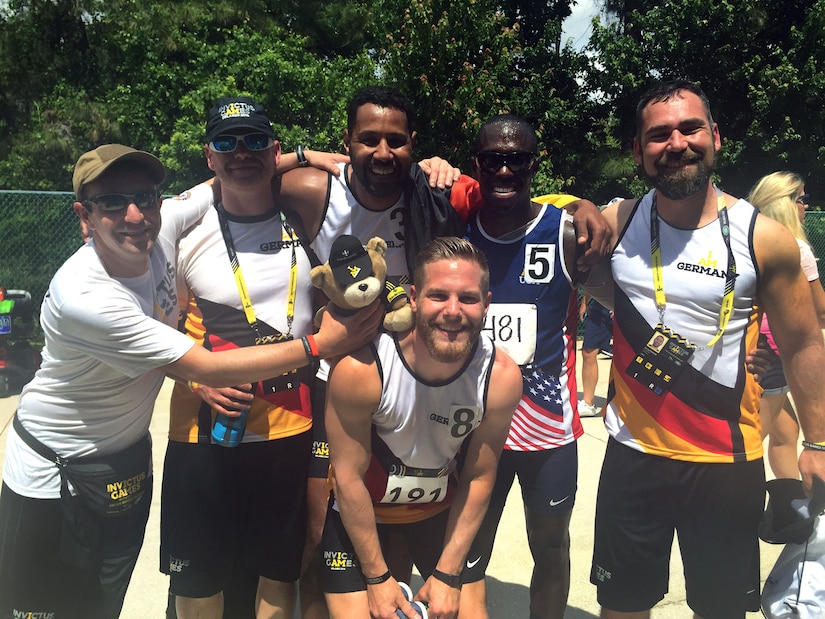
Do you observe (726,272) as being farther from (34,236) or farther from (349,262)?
(34,236)

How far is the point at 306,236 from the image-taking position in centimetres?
Result: 283

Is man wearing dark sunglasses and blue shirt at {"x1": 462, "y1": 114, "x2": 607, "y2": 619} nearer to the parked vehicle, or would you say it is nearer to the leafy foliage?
the parked vehicle

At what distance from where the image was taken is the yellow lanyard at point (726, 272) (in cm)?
242

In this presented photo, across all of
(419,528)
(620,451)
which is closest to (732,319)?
(620,451)

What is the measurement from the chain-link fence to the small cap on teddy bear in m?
7.49

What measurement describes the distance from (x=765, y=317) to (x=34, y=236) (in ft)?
27.9

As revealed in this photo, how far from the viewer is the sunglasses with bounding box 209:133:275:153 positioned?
2627mm

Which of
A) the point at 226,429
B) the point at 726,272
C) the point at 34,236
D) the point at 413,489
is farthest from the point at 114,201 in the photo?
the point at 34,236

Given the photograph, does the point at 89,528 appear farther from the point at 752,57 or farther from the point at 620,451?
the point at 752,57

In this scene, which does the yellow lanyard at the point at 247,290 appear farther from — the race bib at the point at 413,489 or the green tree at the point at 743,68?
the green tree at the point at 743,68

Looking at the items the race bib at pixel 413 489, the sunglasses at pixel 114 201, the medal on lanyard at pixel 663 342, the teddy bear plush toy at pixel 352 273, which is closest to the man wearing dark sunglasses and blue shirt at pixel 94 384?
the sunglasses at pixel 114 201

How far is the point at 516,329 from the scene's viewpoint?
278 cm

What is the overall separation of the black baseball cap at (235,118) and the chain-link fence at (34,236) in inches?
262

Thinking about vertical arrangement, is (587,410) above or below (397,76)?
below
